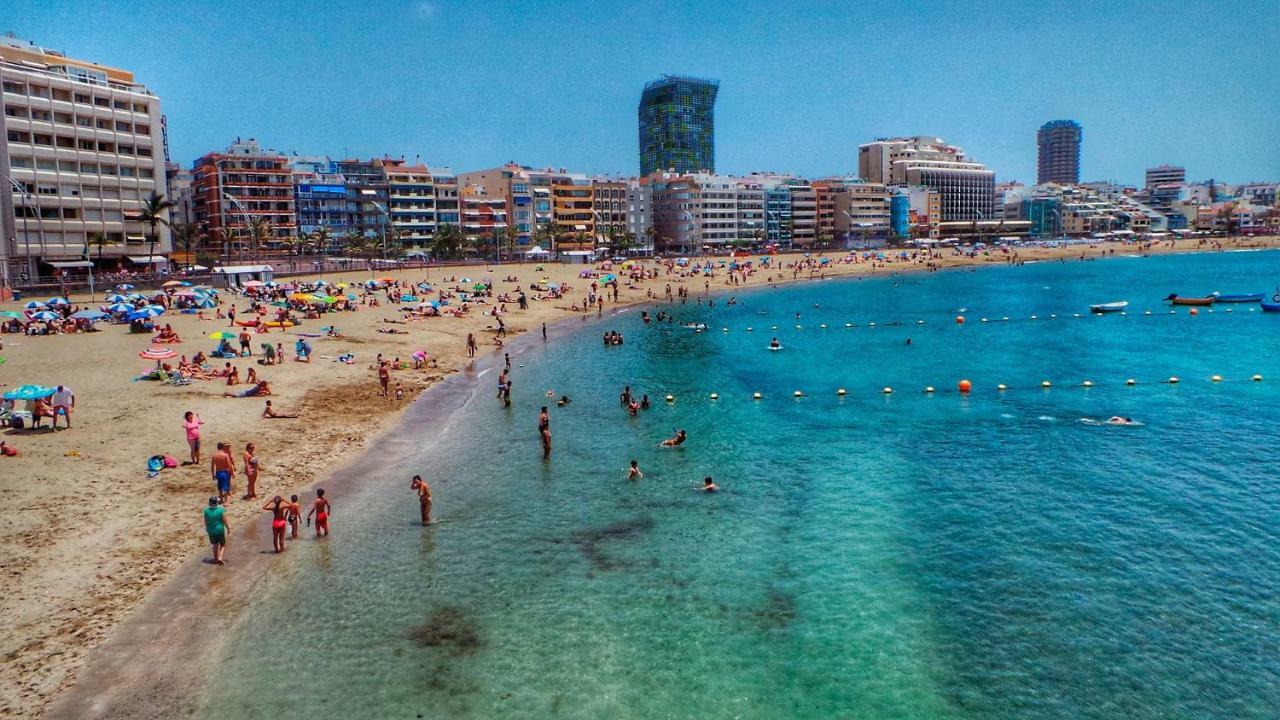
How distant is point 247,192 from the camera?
376 ft

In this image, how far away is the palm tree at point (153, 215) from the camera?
241 feet

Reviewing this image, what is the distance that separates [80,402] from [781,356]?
35.0 metres

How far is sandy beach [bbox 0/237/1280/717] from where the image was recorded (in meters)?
15.0

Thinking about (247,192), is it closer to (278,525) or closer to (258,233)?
(258,233)

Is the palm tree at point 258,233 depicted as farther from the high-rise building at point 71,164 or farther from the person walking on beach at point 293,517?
the person walking on beach at point 293,517

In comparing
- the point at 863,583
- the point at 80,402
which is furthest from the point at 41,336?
the point at 863,583

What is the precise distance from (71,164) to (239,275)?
1532 centimetres

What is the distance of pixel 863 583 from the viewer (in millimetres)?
17984

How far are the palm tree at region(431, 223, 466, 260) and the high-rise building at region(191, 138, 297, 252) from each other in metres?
19.9

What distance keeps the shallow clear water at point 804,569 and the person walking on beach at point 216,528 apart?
1308mm

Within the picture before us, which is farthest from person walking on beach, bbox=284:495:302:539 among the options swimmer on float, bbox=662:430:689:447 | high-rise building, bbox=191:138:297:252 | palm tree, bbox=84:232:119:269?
high-rise building, bbox=191:138:297:252

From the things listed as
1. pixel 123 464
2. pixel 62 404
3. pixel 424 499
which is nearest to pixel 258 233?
pixel 62 404

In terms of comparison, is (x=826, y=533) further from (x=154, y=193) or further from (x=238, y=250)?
(x=238, y=250)

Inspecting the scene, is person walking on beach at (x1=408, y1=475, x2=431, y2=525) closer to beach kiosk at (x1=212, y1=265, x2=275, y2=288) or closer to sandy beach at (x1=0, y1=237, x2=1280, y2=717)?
sandy beach at (x1=0, y1=237, x2=1280, y2=717)
